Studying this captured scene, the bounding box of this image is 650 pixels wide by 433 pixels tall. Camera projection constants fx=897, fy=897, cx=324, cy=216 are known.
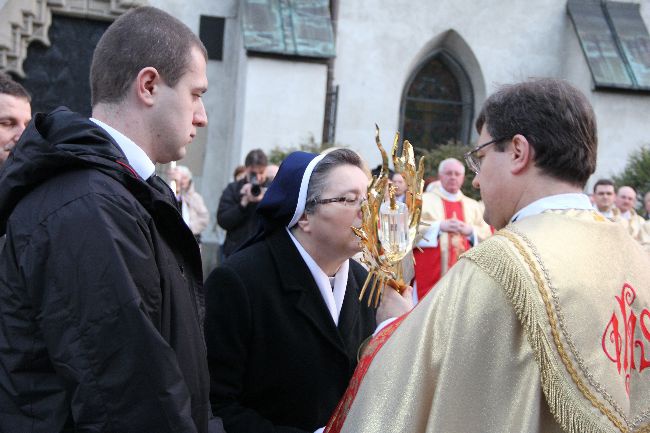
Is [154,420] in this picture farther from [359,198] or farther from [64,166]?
[359,198]

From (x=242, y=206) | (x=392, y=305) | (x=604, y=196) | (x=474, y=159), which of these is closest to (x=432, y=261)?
(x=242, y=206)

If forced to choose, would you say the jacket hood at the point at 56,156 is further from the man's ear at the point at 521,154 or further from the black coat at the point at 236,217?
the black coat at the point at 236,217

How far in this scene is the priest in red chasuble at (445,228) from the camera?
9008mm

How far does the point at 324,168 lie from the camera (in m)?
3.47

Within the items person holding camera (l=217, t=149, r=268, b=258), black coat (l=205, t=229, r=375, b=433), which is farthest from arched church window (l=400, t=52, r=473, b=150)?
black coat (l=205, t=229, r=375, b=433)

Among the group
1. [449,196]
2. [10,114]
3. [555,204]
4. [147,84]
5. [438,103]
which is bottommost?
[449,196]

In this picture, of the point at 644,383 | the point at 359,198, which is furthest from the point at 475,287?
the point at 359,198

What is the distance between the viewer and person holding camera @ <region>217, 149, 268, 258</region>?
8.73 meters

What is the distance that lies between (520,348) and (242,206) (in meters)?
6.71

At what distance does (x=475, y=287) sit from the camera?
7.55 ft

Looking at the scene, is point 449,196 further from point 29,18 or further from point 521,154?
point 29,18

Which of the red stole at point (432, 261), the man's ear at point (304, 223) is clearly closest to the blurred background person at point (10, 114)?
the man's ear at point (304, 223)

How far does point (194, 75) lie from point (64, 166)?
50 centimetres

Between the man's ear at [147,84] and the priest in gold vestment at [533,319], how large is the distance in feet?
2.99
